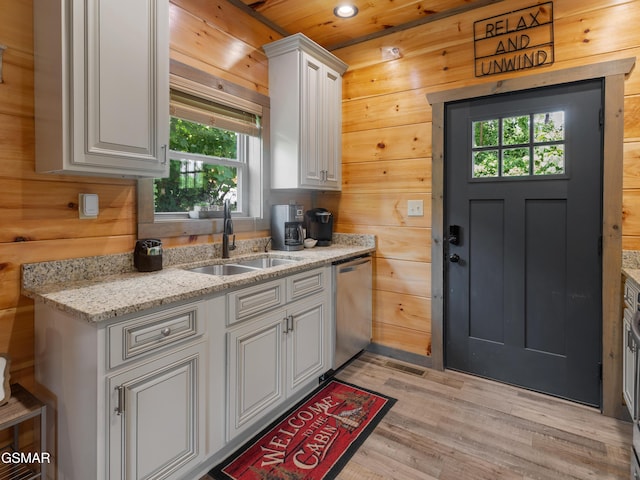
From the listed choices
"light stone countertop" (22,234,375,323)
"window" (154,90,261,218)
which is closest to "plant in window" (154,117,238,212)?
"window" (154,90,261,218)

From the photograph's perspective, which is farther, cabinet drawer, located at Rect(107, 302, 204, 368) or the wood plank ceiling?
the wood plank ceiling

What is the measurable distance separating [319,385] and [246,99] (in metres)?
2.06

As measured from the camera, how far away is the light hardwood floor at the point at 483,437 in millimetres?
1719

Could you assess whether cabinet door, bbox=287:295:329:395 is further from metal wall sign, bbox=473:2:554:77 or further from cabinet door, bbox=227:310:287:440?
metal wall sign, bbox=473:2:554:77

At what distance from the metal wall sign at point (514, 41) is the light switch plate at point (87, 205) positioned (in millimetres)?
2496

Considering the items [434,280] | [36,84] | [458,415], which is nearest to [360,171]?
[434,280]

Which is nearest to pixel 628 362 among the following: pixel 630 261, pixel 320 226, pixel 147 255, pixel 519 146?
pixel 630 261

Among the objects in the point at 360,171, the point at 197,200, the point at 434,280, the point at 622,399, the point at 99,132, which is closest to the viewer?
the point at 99,132

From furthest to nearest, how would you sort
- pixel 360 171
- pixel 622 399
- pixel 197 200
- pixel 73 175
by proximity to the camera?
1. pixel 360 171
2. pixel 197 200
3. pixel 622 399
4. pixel 73 175

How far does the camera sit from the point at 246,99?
101 inches

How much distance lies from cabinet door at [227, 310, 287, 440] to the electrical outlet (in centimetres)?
134

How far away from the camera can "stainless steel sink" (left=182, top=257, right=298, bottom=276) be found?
2232 millimetres

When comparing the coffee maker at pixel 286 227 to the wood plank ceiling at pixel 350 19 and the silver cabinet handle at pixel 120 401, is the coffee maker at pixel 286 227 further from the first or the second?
the silver cabinet handle at pixel 120 401

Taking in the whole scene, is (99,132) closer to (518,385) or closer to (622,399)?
(518,385)
